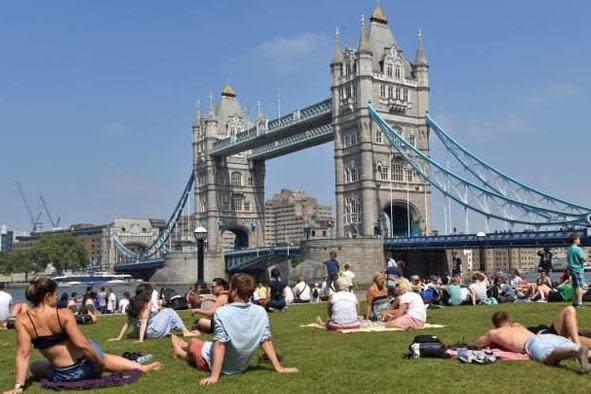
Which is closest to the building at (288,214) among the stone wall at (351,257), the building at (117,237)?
the building at (117,237)

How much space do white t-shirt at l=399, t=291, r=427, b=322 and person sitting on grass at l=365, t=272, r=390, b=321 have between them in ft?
2.83

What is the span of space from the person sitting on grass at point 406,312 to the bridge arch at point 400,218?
2012 inches

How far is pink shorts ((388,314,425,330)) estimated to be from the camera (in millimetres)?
11789

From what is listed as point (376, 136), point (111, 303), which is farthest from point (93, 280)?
point (111, 303)

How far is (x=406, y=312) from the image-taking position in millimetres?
12016

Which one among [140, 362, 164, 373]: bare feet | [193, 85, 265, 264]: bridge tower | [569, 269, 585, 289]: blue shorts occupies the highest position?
Answer: [193, 85, 265, 264]: bridge tower

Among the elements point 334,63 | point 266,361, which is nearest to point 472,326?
point 266,361

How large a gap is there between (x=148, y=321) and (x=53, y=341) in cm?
462

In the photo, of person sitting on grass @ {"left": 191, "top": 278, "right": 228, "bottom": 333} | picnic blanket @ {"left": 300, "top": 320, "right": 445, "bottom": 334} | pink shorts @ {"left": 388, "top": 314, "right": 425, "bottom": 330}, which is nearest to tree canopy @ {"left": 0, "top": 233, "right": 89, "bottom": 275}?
person sitting on grass @ {"left": 191, "top": 278, "right": 228, "bottom": 333}

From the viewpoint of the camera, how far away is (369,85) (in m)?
64.8

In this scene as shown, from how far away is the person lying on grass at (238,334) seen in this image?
725cm

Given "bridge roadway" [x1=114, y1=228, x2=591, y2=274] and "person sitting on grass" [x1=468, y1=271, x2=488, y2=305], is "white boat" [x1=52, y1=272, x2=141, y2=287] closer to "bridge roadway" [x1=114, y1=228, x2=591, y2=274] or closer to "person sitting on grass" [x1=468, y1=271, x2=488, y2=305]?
"bridge roadway" [x1=114, y1=228, x2=591, y2=274]

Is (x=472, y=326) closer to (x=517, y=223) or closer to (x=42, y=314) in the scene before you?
(x=42, y=314)

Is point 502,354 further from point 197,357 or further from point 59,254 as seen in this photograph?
point 59,254
